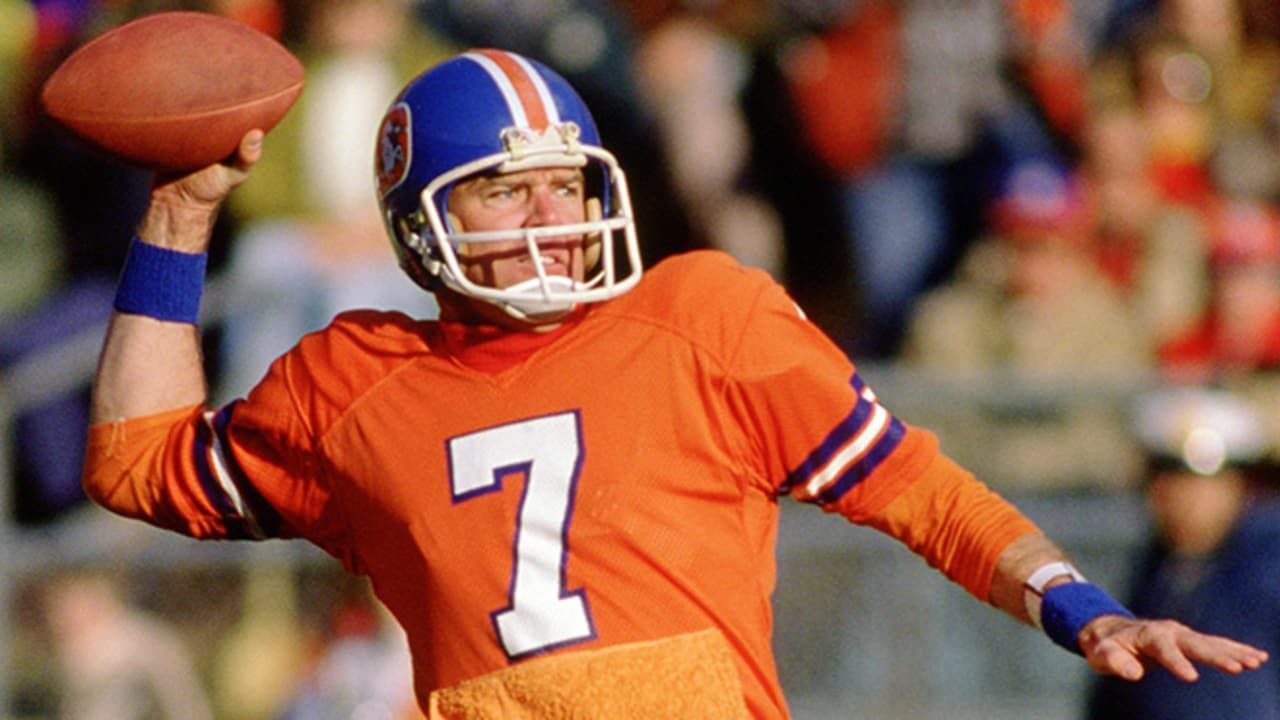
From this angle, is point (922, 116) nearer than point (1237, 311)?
No

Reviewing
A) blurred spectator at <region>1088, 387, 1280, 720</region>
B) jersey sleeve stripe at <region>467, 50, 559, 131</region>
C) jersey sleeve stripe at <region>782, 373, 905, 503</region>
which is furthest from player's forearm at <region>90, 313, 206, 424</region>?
blurred spectator at <region>1088, 387, 1280, 720</region>

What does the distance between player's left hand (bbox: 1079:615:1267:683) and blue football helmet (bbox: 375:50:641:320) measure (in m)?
0.96

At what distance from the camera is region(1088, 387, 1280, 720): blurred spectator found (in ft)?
19.3

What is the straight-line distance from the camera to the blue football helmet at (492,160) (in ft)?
12.6

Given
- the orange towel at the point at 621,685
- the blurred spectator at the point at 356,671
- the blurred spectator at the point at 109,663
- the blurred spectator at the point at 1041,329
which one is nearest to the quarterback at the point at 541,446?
the orange towel at the point at 621,685

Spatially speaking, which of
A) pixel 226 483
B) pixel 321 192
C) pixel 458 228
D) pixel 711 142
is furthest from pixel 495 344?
pixel 711 142

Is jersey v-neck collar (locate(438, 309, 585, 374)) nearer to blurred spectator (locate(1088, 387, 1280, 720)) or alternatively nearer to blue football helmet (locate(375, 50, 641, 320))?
blue football helmet (locate(375, 50, 641, 320))

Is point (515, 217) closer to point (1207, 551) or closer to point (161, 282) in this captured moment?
point (161, 282)

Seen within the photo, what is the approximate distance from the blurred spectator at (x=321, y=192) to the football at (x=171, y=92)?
3371 millimetres

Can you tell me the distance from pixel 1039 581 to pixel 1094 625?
0.15 metres

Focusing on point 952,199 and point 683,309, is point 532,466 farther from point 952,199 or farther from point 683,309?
point 952,199

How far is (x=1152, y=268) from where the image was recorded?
7.83 m

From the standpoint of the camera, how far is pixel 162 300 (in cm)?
407

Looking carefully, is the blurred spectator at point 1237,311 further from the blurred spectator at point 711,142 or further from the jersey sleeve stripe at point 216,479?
the jersey sleeve stripe at point 216,479
